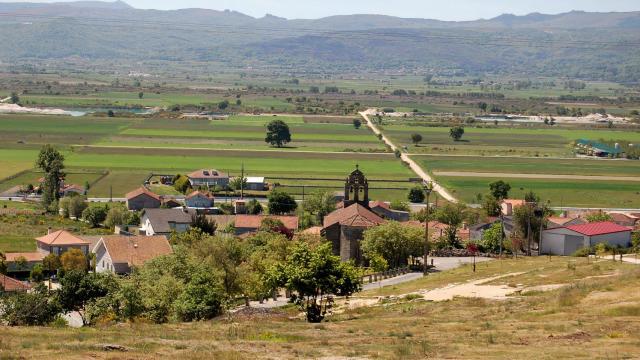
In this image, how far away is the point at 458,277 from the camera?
4853 cm

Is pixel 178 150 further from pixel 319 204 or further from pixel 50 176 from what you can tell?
pixel 319 204

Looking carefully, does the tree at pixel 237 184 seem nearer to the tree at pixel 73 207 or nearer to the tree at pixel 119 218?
the tree at pixel 73 207

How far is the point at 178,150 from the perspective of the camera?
412ft

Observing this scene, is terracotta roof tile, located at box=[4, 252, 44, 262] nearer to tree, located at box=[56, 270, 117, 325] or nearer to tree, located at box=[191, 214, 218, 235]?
tree, located at box=[191, 214, 218, 235]

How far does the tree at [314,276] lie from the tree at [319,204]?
37.6 meters

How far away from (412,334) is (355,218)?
89.4 ft

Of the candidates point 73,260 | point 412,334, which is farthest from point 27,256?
point 412,334

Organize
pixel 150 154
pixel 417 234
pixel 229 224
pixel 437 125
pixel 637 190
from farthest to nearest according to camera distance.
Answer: pixel 437 125 → pixel 150 154 → pixel 637 190 → pixel 229 224 → pixel 417 234

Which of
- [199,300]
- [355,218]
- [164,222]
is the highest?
[199,300]

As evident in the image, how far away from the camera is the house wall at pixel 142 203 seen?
82.6 meters

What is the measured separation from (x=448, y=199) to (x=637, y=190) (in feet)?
68.3

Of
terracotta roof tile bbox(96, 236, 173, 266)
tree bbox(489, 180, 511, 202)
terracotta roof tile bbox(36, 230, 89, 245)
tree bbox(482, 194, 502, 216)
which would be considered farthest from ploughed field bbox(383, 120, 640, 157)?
terracotta roof tile bbox(96, 236, 173, 266)

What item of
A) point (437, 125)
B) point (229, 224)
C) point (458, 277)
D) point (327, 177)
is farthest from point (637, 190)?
point (437, 125)

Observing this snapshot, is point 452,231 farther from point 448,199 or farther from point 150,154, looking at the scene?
point 150,154
